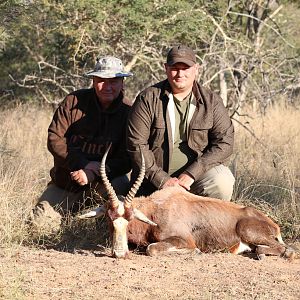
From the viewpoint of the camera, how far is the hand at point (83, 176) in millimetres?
7316

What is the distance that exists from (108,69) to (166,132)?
1.09 meters

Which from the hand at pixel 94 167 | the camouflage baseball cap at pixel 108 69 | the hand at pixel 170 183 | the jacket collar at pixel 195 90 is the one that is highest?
the camouflage baseball cap at pixel 108 69

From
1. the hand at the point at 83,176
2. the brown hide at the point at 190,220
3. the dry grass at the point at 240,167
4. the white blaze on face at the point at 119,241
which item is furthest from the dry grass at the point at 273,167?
the white blaze on face at the point at 119,241

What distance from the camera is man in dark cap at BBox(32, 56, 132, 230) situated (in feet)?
24.8

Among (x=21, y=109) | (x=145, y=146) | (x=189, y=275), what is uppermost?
(x=145, y=146)

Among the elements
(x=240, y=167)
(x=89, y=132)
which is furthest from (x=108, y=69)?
(x=240, y=167)

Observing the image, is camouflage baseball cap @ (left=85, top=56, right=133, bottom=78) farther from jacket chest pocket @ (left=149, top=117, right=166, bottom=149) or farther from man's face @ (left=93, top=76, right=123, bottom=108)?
jacket chest pocket @ (left=149, top=117, right=166, bottom=149)

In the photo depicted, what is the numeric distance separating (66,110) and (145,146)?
1.15 meters

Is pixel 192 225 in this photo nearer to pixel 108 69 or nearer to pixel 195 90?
pixel 195 90

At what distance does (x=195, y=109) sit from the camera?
7.10m

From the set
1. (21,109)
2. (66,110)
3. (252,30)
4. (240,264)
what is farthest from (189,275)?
(252,30)

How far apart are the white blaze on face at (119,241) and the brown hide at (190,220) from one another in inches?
12.5

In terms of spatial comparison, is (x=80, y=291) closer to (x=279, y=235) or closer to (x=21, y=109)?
(x=279, y=235)

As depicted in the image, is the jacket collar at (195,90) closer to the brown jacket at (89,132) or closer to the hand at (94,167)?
the brown jacket at (89,132)
